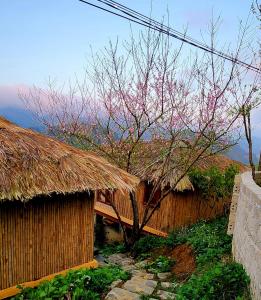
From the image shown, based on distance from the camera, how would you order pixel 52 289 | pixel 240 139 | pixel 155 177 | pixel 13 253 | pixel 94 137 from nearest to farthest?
pixel 52 289
pixel 13 253
pixel 240 139
pixel 94 137
pixel 155 177

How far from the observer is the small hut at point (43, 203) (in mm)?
7047

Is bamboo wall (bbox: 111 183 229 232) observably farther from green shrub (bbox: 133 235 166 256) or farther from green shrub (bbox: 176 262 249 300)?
green shrub (bbox: 176 262 249 300)

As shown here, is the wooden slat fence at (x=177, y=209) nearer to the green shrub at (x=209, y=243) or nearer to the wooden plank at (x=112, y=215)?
the wooden plank at (x=112, y=215)

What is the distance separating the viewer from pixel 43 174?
7.37 meters

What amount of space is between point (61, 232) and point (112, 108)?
456cm

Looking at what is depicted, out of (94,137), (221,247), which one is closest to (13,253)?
(221,247)

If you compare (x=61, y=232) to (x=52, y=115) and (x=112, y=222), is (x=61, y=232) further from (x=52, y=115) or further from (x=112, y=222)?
(x=112, y=222)

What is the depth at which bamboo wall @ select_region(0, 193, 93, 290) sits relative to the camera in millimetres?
7141

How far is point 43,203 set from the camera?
773cm

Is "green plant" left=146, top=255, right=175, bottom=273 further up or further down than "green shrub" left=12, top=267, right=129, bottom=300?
further down

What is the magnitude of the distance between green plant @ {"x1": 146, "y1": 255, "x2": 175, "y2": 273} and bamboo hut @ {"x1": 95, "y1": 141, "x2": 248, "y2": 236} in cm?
420

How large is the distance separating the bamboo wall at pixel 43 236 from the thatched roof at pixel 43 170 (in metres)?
0.57

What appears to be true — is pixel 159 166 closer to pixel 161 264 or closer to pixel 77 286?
pixel 161 264

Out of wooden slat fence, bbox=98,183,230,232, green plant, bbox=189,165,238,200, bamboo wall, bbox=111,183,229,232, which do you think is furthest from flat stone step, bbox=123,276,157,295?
green plant, bbox=189,165,238,200
